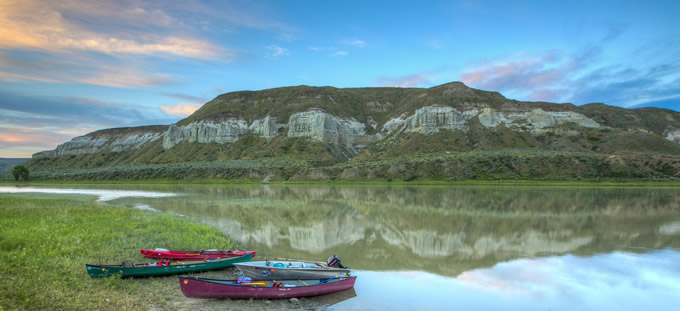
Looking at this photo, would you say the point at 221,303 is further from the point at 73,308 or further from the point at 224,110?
the point at 224,110

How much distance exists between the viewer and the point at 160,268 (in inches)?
558

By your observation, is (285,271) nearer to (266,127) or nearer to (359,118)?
(266,127)

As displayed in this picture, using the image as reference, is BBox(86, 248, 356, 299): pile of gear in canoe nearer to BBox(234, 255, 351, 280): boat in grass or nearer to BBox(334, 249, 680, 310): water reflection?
BBox(234, 255, 351, 280): boat in grass

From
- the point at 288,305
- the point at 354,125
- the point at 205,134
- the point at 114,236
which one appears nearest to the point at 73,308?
the point at 288,305

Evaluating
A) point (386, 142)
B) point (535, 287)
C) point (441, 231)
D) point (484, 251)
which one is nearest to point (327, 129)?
point (386, 142)

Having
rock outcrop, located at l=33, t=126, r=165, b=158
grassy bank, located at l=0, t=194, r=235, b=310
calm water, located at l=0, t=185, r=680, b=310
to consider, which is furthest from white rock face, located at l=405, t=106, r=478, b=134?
rock outcrop, located at l=33, t=126, r=165, b=158

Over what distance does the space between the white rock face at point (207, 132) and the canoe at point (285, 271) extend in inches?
5962

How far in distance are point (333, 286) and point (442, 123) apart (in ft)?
422

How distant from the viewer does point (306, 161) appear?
113000 mm

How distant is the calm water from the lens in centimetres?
1357

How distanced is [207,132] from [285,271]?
525ft

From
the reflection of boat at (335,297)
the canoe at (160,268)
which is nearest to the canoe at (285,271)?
the reflection of boat at (335,297)

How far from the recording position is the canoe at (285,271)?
13.2 meters

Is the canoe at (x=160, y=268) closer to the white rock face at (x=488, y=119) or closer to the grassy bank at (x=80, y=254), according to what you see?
the grassy bank at (x=80, y=254)
